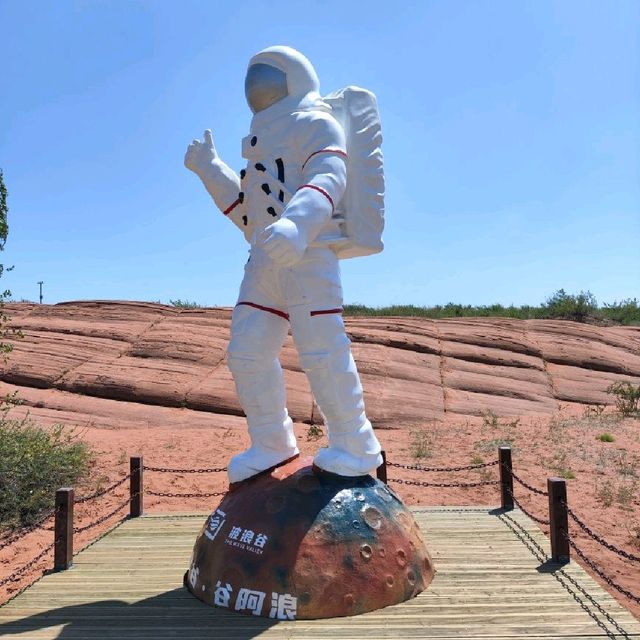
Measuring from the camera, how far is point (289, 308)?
391 centimetres

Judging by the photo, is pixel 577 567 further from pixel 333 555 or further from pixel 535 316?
pixel 535 316

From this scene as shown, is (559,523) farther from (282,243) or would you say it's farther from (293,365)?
(293,365)

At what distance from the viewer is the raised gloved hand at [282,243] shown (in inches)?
131

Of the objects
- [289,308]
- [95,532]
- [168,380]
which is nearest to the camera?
[289,308]

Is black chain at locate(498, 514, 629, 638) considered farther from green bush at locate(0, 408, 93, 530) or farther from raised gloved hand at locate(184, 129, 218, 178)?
green bush at locate(0, 408, 93, 530)

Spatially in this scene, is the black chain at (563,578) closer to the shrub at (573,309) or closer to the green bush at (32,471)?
the green bush at (32,471)

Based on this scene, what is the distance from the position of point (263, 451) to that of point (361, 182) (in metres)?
1.79

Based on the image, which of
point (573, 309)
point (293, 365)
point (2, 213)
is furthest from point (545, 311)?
point (2, 213)

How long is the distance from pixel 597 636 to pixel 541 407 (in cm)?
1167

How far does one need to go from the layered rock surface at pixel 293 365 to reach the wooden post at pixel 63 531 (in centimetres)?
752

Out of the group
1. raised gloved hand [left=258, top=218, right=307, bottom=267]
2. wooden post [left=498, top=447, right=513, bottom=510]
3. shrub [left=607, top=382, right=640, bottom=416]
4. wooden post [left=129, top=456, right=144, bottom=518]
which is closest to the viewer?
raised gloved hand [left=258, top=218, right=307, bottom=267]

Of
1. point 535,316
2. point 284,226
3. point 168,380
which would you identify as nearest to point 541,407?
point 168,380

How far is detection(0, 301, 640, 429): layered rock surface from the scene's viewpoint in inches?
523

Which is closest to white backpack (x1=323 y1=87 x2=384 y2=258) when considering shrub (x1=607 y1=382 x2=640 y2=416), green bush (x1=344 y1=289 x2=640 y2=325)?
shrub (x1=607 y1=382 x2=640 y2=416)
